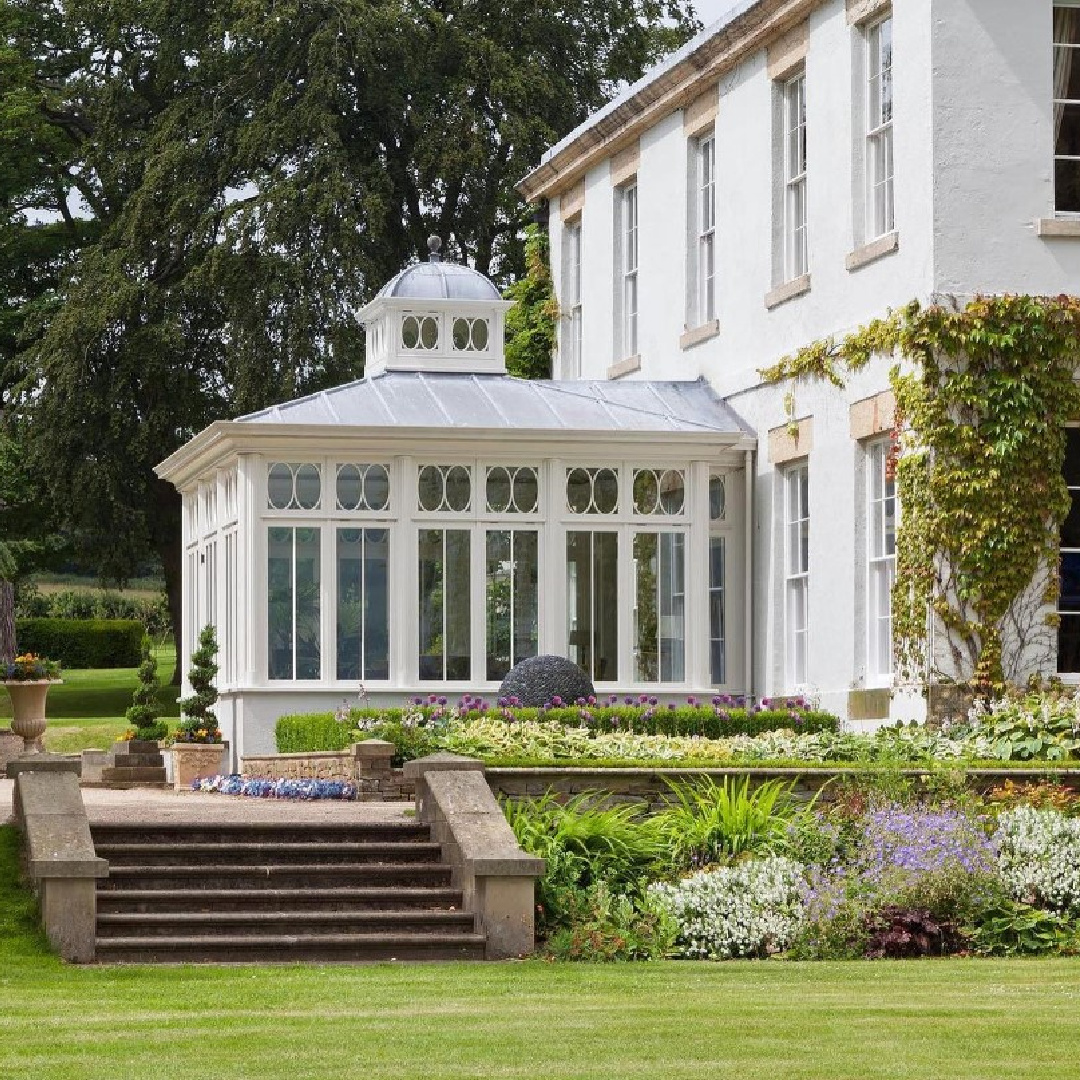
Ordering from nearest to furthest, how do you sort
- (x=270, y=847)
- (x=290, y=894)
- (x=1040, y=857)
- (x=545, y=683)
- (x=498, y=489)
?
(x=290, y=894), (x=1040, y=857), (x=270, y=847), (x=545, y=683), (x=498, y=489)

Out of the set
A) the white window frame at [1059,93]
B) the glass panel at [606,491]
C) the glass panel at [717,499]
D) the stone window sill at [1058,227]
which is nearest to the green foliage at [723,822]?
the stone window sill at [1058,227]

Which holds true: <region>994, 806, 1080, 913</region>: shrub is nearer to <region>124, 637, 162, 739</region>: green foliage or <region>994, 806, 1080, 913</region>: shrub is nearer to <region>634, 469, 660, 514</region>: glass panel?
<region>634, 469, 660, 514</region>: glass panel

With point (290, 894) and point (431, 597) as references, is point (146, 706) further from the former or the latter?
point (290, 894)

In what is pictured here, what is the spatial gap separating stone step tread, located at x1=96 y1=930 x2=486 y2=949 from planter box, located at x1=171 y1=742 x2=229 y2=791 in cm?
1010

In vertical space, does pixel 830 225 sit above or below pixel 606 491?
above

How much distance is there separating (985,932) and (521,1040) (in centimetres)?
495

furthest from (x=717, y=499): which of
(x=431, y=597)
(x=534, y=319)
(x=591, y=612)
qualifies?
(x=534, y=319)

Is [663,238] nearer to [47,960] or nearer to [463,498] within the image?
[463,498]

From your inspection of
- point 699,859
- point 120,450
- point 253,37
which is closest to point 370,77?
point 253,37

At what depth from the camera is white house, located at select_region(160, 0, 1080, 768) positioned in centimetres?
2038

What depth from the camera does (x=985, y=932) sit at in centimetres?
1470

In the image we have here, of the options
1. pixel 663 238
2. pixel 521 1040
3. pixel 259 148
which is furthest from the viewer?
pixel 259 148

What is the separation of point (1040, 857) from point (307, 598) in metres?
10.1

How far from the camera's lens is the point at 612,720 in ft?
69.7
